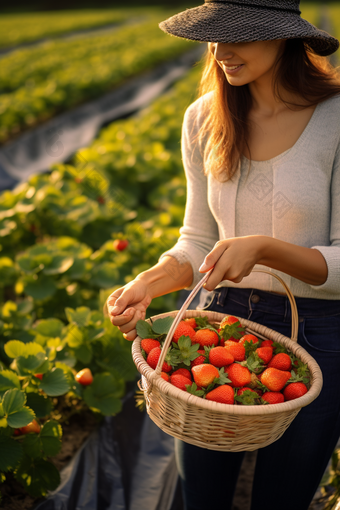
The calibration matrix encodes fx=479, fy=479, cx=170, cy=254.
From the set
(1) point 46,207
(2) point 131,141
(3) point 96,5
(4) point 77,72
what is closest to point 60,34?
(4) point 77,72

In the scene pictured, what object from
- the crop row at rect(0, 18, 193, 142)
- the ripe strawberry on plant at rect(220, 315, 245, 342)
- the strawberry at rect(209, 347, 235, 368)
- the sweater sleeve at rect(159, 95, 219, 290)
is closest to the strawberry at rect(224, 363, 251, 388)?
the strawberry at rect(209, 347, 235, 368)

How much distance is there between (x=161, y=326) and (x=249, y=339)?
0.23 meters

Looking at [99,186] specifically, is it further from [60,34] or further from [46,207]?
[60,34]

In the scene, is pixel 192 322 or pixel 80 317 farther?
pixel 80 317

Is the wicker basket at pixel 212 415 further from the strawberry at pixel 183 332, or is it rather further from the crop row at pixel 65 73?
the crop row at pixel 65 73

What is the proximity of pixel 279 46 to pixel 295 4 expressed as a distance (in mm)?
106

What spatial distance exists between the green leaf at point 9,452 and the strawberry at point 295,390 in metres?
0.89

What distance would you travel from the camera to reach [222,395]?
105cm

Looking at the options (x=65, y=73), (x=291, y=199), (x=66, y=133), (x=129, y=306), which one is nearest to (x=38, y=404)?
(x=129, y=306)

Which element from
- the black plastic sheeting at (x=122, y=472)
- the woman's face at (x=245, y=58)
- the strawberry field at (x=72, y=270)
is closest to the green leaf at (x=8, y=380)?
the strawberry field at (x=72, y=270)

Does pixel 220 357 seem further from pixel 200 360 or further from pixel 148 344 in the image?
pixel 148 344

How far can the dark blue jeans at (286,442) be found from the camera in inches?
52.5

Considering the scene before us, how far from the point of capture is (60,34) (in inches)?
844

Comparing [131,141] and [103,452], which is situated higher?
[131,141]
